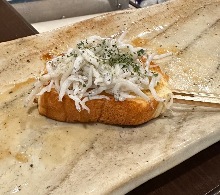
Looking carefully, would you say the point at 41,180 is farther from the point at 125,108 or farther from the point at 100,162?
the point at 125,108

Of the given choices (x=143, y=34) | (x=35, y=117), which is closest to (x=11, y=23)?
(x=143, y=34)

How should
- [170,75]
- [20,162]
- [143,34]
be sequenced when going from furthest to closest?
[143,34], [170,75], [20,162]

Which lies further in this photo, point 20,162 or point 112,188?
point 20,162

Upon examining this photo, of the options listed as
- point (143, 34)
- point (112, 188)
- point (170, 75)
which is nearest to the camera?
point (112, 188)

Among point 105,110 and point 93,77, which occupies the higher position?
point 93,77

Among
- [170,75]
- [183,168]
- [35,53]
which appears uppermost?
[35,53]
